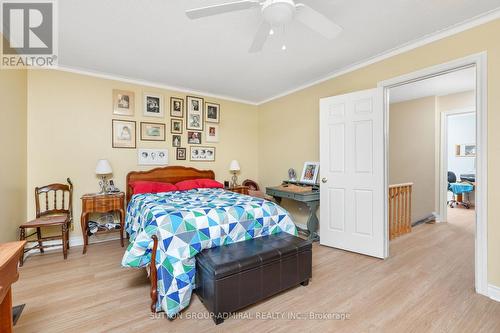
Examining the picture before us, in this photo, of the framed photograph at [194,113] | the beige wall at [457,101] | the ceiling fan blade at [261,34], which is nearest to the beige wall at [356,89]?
the framed photograph at [194,113]

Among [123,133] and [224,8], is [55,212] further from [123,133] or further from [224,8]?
[224,8]

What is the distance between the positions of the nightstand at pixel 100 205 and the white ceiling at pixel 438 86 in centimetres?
458

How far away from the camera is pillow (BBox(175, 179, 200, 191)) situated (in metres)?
3.70

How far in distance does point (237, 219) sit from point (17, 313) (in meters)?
1.90

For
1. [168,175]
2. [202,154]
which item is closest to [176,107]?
[202,154]

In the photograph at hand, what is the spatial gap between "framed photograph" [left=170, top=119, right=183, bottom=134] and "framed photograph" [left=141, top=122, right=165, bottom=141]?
0.51ft

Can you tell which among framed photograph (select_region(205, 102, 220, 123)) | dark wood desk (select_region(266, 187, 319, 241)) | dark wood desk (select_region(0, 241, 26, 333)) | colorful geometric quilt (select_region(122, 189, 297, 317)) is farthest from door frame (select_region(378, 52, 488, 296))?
framed photograph (select_region(205, 102, 220, 123))

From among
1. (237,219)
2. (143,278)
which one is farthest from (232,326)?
(143,278)

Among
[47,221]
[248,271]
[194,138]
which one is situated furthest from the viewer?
[194,138]

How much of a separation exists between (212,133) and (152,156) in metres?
1.23

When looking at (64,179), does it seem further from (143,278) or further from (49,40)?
(143,278)

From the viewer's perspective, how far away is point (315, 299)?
1.98 meters

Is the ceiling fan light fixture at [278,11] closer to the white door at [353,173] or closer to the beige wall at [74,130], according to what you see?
the white door at [353,173]

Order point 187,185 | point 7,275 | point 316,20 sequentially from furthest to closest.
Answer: point 187,185
point 316,20
point 7,275
